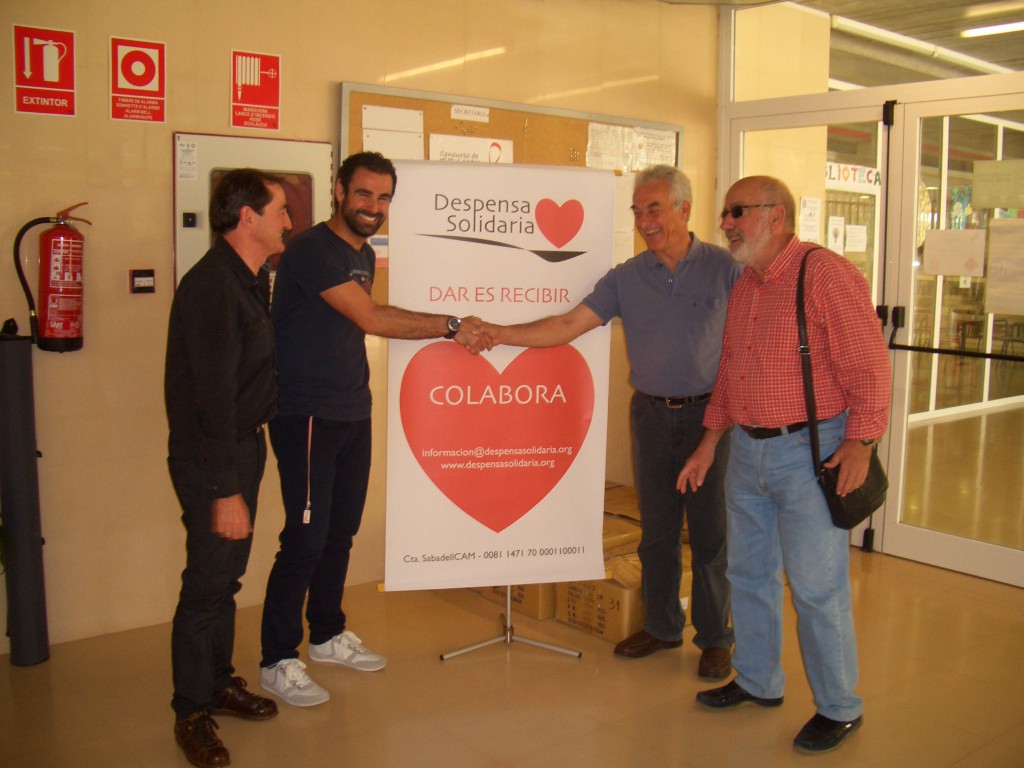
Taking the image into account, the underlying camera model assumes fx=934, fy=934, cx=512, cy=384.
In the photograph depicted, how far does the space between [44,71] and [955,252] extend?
392 cm

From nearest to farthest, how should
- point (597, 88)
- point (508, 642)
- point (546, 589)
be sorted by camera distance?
point (508, 642), point (546, 589), point (597, 88)

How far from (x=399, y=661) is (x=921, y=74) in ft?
12.1

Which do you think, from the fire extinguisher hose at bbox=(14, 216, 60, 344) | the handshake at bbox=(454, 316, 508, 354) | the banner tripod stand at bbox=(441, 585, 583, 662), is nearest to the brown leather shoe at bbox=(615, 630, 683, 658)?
the banner tripod stand at bbox=(441, 585, 583, 662)

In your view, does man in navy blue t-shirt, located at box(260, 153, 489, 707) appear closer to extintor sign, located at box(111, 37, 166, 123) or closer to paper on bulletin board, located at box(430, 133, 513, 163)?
extintor sign, located at box(111, 37, 166, 123)

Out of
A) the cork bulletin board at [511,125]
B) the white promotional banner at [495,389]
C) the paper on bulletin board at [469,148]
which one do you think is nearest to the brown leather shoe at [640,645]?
the white promotional banner at [495,389]

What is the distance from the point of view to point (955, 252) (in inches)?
174

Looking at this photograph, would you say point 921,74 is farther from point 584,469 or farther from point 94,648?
point 94,648

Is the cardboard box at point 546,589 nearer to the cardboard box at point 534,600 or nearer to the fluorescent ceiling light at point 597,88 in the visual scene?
the cardboard box at point 534,600

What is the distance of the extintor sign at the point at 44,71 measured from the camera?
3135mm

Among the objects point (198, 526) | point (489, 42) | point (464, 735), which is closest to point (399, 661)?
point (464, 735)

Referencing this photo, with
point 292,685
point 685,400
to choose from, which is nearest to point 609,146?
point 685,400

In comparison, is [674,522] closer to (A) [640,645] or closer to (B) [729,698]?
(A) [640,645]

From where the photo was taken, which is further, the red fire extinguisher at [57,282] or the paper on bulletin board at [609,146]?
the paper on bulletin board at [609,146]

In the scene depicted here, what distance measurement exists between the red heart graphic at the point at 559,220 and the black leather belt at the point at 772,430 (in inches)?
34.5
